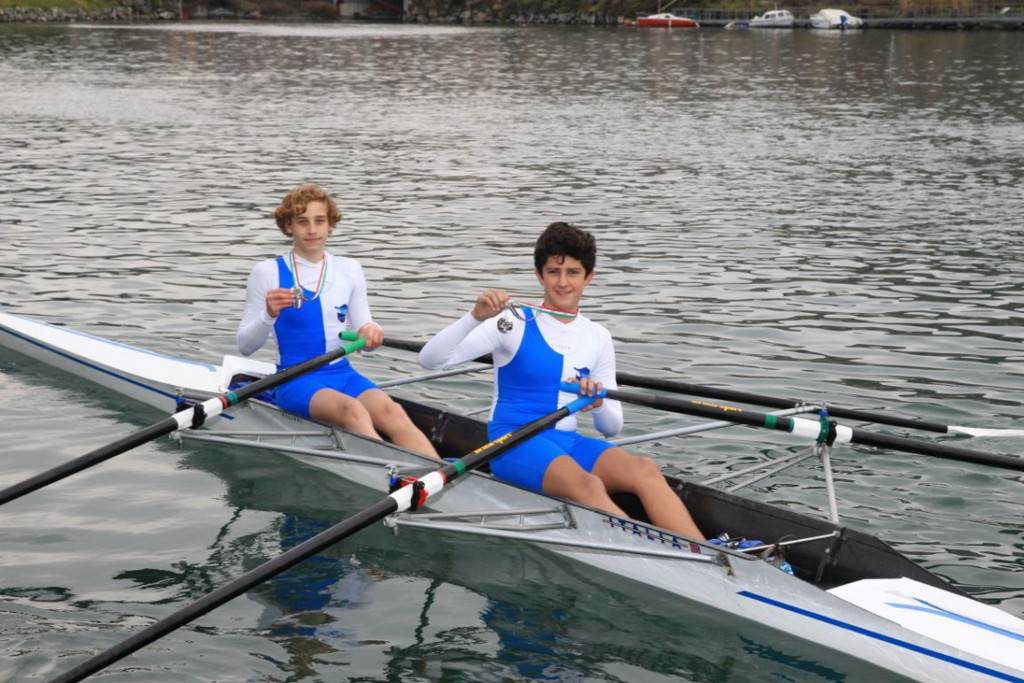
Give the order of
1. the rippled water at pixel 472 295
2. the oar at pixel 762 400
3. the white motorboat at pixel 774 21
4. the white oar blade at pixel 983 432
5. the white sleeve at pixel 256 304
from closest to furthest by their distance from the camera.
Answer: the rippled water at pixel 472 295
the oar at pixel 762 400
the white oar blade at pixel 983 432
the white sleeve at pixel 256 304
the white motorboat at pixel 774 21

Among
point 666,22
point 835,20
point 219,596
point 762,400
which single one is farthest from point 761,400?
point 666,22

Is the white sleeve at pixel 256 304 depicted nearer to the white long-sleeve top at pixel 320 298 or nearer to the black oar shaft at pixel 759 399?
the white long-sleeve top at pixel 320 298

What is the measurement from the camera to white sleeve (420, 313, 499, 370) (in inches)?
295

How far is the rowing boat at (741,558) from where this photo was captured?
6.13 m

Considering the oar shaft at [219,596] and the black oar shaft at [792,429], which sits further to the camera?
the black oar shaft at [792,429]

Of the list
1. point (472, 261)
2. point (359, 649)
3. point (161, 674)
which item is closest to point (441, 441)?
point (359, 649)

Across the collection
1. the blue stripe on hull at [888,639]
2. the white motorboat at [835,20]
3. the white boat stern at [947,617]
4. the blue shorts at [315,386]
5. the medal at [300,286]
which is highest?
the white motorboat at [835,20]

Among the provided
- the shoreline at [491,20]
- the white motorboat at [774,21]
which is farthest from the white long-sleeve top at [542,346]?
the white motorboat at [774,21]

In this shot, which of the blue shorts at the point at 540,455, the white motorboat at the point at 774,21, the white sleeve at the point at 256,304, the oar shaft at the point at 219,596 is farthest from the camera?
the white motorboat at the point at 774,21

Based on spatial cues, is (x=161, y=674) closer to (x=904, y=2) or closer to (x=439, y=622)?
(x=439, y=622)

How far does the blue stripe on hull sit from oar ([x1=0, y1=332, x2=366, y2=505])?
323cm

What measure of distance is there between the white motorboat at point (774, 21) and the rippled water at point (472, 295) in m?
46.9

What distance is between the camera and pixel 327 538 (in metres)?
6.15

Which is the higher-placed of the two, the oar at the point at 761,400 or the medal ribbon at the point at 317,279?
the medal ribbon at the point at 317,279
